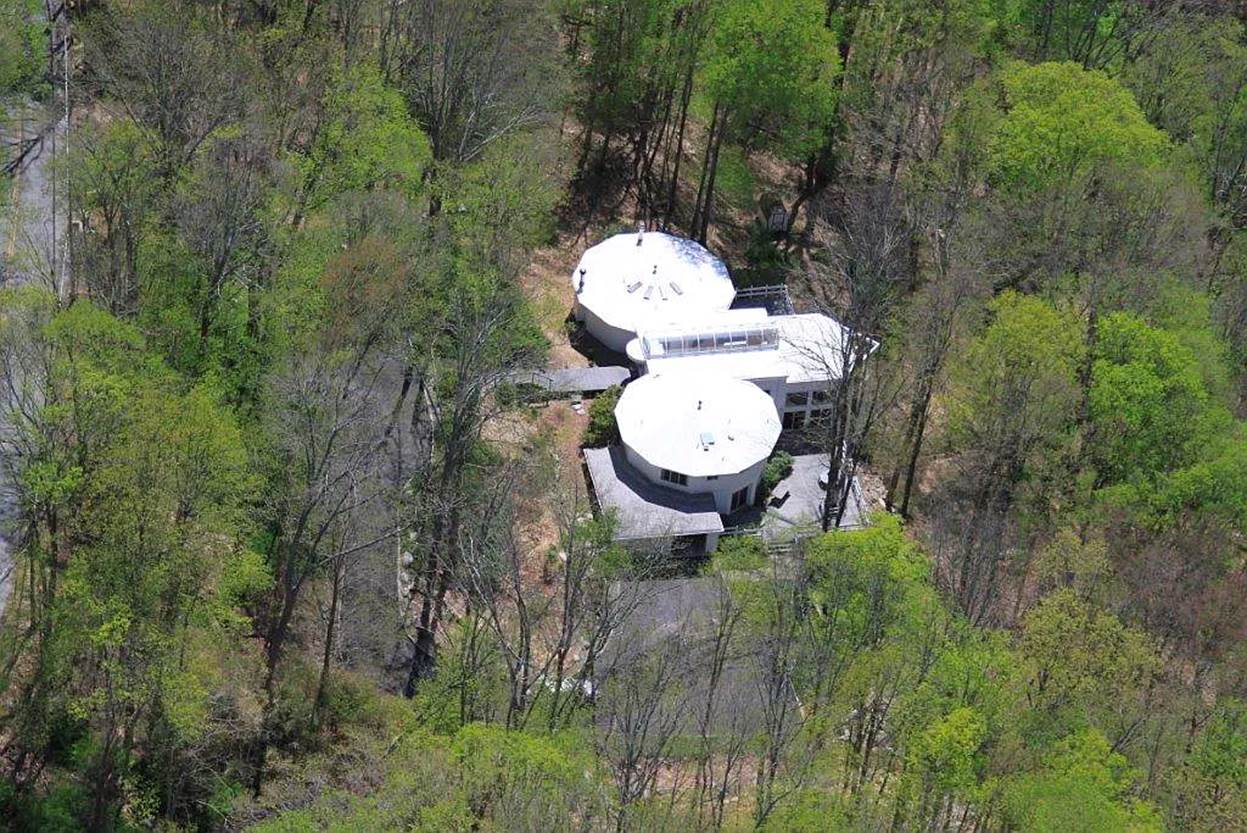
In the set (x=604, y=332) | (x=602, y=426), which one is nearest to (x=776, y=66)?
(x=604, y=332)

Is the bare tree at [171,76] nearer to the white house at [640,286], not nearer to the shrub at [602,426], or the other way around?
the white house at [640,286]

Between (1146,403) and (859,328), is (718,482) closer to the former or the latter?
(859,328)

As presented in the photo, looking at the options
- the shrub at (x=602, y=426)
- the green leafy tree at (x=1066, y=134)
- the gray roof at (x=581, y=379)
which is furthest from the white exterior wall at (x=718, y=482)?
the green leafy tree at (x=1066, y=134)

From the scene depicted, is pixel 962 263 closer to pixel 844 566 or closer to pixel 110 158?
pixel 844 566

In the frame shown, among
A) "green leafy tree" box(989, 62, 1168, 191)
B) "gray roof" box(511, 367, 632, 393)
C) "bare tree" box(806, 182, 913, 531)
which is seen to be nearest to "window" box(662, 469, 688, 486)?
"bare tree" box(806, 182, 913, 531)

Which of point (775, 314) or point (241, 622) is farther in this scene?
point (775, 314)

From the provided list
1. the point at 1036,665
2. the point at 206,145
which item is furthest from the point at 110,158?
the point at 1036,665
